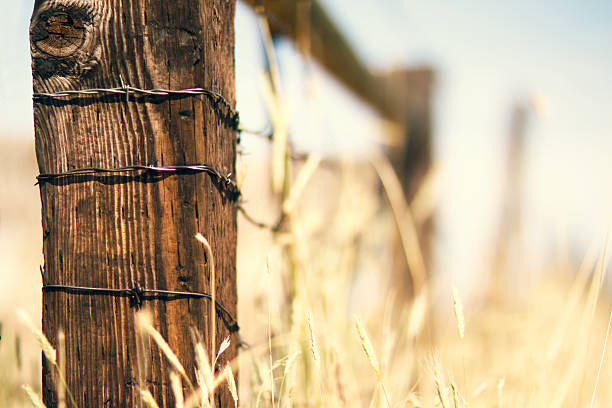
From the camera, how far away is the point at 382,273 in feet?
7.57

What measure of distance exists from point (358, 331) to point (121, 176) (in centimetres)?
44

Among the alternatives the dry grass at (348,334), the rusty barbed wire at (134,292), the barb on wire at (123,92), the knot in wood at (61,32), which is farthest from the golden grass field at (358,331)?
the knot in wood at (61,32)

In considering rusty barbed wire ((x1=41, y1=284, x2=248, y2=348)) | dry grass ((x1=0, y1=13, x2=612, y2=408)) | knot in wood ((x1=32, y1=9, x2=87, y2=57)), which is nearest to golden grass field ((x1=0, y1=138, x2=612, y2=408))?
dry grass ((x1=0, y1=13, x2=612, y2=408))

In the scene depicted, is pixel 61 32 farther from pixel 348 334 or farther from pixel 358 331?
pixel 348 334

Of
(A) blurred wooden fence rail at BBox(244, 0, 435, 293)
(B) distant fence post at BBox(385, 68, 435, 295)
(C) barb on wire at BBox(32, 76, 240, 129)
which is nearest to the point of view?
(C) barb on wire at BBox(32, 76, 240, 129)

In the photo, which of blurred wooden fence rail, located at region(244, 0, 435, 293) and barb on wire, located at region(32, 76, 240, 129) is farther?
blurred wooden fence rail, located at region(244, 0, 435, 293)

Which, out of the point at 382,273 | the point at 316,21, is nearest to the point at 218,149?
the point at 316,21

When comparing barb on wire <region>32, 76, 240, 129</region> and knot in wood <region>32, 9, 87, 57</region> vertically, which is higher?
knot in wood <region>32, 9, 87, 57</region>

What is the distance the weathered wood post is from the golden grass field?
140mm

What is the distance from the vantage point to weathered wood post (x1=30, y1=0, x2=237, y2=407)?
80 cm

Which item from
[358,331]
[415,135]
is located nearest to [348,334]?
[358,331]

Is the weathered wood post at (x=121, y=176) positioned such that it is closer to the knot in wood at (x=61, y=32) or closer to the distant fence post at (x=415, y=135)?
the knot in wood at (x=61, y=32)

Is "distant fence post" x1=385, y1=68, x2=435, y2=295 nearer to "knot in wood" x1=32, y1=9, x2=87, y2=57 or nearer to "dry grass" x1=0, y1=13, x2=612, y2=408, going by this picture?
"dry grass" x1=0, y1=13, x2=612, y2=408

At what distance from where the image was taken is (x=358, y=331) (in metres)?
0.82
